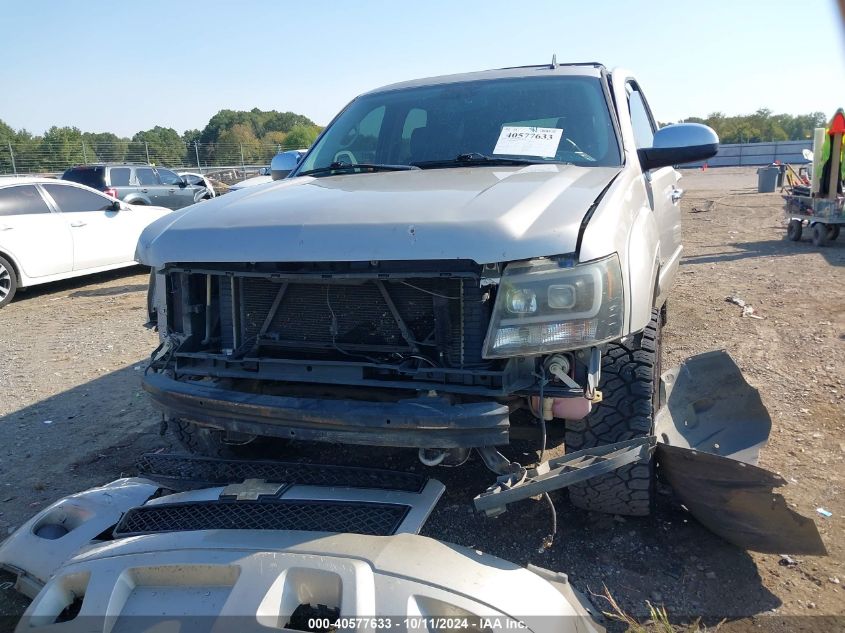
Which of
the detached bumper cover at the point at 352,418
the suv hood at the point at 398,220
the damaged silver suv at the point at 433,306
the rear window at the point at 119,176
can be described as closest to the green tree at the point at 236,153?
the rear window at the point at 119,176

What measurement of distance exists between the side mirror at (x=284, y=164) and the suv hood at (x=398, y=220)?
1.16 metres

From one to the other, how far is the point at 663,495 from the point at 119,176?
14681mm

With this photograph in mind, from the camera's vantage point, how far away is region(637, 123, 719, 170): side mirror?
3.25 m

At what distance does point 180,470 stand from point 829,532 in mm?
2731

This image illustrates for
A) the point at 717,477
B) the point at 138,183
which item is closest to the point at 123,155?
the point at 138,183

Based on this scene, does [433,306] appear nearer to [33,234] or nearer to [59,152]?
[33,234]

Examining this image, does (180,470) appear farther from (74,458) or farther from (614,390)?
(614,390)

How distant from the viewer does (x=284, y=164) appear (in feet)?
13.8

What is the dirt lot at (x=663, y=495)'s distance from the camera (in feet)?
8.09

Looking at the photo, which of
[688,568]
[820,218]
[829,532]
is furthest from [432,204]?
[820,218]

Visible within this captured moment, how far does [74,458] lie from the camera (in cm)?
386

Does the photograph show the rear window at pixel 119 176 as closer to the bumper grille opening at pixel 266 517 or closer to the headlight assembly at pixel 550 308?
the bumper grille opening at pixel 266 517

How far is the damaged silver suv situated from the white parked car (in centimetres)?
603

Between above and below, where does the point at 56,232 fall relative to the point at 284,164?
below
